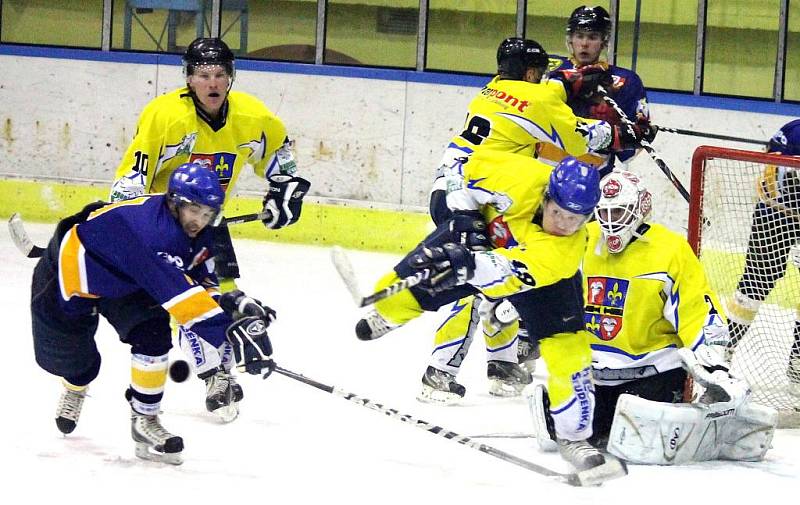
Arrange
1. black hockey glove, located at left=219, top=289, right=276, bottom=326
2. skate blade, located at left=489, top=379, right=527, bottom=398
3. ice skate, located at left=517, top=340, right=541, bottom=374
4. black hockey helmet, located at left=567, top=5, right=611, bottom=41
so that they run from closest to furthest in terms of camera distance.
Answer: black hockey glove, located at left=219, top=289, right=276, bottom=326, skate blade, located at left=489, top=379, right=527, bottom=398, ice skate, located at left=517, top=340, right=541, bottom=374, black hockey helmet, located at left=567, top=5, right=611, bottom=41

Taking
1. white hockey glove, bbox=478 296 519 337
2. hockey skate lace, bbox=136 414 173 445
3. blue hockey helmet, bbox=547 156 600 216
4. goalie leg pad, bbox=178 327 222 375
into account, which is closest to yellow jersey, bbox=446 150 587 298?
blue hockey helmet, bbox=547 156 600 216

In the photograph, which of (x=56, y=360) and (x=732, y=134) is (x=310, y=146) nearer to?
(x=732, y=134)

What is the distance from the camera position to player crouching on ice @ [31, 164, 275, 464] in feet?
Answer: 10.5

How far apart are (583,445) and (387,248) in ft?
11.9

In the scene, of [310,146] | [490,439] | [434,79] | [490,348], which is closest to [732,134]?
[434,79]

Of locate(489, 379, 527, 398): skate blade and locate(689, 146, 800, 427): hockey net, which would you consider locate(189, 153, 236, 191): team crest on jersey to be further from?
locate(689, 146, 800, 427): hockey net

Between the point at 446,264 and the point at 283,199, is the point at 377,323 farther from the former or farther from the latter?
the point at 283,199

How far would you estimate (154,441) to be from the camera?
132 inches

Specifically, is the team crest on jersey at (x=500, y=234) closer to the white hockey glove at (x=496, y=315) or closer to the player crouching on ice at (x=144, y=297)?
the white hockey glove at (x=496, y=315)

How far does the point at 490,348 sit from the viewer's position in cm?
446

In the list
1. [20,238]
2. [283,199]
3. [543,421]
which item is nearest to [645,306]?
[543,421]

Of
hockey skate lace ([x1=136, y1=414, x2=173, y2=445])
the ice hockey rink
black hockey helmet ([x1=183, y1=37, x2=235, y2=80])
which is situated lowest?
the ice hockey rink

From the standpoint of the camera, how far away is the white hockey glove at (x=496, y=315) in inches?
162

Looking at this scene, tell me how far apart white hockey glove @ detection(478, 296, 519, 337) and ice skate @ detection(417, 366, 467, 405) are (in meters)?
0.22
